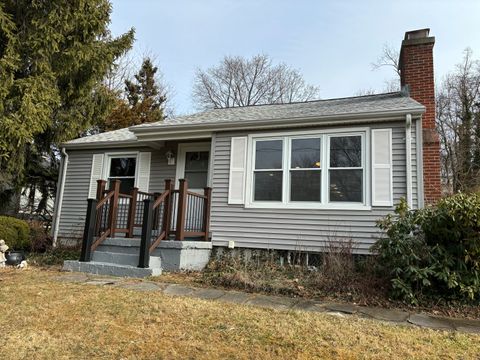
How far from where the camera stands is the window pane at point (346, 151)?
7.21 metres

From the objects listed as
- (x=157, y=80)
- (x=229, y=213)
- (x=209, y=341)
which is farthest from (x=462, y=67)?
(x=209, y=341)

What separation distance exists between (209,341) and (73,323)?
4.92 feet

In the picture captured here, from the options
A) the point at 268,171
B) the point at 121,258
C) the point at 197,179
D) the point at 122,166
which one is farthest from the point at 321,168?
the point at 122,166

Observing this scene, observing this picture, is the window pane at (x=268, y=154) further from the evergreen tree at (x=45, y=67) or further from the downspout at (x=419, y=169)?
the evergreen tree at (x=45, y=67)

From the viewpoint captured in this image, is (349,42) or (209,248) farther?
(349,42)

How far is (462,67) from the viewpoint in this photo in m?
22.6

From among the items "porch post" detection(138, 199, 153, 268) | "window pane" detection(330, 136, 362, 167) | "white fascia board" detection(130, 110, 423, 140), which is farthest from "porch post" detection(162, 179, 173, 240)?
"window pane" detection(330, 136, 362, 167)

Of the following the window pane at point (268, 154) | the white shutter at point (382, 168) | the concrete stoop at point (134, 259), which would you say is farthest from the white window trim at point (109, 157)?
the white shutter at point (382, 168)

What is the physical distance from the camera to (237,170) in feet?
26.1

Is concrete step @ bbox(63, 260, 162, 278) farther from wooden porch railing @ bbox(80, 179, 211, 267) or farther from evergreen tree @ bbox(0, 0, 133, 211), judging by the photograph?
evergreen tree @ bbox(0, 0, 133, 211)

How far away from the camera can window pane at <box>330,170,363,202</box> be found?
23.2 feet

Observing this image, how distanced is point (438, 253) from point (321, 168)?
2714mm

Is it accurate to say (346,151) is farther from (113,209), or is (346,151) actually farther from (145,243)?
(113,209)

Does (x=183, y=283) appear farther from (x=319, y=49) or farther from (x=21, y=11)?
(x=319, y=49)
